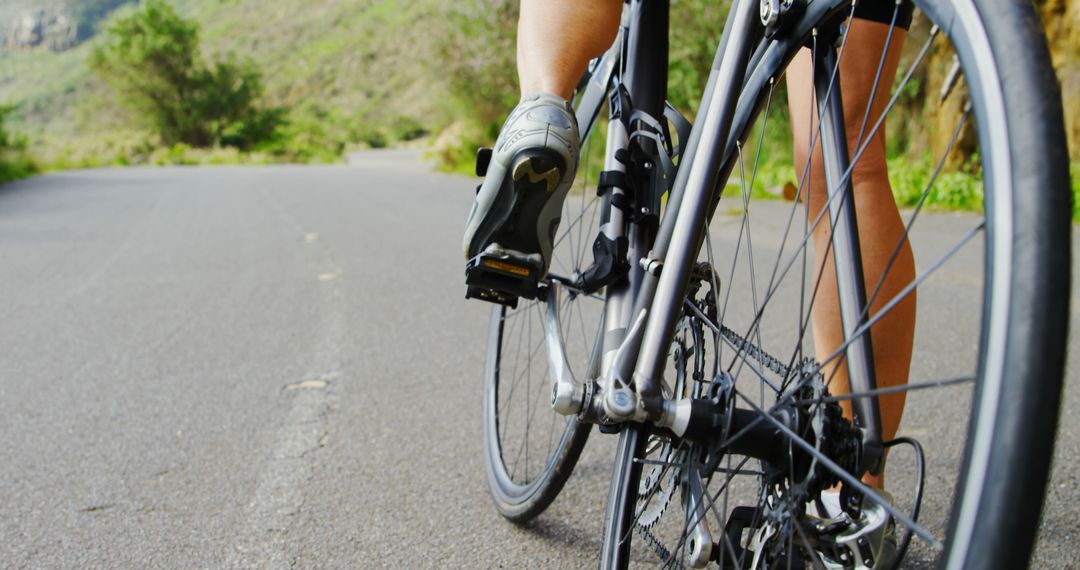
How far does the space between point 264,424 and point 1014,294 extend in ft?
7.58

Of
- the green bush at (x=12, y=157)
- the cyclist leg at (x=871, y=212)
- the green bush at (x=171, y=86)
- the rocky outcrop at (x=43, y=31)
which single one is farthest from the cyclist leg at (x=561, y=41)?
the rocky outcrop at (x=43, y=31)

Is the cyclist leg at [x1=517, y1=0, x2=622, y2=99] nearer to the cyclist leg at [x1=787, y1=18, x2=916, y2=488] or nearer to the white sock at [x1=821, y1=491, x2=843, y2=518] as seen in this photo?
the cyclist leg at [x1=787, y1=18, x2=916, y2=488]

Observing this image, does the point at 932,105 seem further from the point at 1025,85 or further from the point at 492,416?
the point at 1025,85

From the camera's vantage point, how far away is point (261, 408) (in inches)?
109

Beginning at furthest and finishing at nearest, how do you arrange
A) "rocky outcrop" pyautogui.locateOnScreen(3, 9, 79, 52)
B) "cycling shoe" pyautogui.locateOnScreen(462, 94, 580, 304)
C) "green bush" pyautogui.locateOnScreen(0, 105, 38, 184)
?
"rocky outcrop" pyautogui.locateOnScreen(3, 9, 79, 52), "green bush" pyautogui.locateOnScreen(0, 105, 38, 184), "cycling shoe" pyautogui.locateOnScreen(462, 94, 580, 304)

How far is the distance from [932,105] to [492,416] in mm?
7714

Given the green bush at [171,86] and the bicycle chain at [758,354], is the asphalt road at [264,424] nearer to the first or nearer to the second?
the bicycle chain at [758,354]

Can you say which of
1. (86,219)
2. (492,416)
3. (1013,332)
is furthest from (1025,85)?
(86,219)

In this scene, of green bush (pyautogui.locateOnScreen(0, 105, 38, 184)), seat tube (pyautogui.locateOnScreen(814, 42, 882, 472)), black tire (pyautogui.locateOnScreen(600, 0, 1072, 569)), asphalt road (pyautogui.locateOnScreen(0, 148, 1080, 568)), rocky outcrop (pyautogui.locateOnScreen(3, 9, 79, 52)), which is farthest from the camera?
rocky outcrop (pyautogui.locateOnScreen(3, 9, 79, 52))

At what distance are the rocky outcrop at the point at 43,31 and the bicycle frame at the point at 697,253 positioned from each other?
137 metres

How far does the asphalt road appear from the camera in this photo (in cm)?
184

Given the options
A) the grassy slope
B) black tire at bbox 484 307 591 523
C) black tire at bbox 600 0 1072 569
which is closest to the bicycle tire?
black tire at bbox 484 307 591 523

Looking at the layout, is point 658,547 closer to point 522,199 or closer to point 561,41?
point 522,199

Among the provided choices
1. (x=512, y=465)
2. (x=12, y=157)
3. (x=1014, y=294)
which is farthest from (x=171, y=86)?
(x=1014, y=294)
